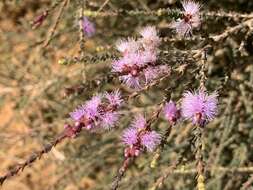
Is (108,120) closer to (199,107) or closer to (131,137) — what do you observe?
(131,137)

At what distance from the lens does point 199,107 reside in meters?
1.11

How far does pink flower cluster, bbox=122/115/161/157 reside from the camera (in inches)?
43.9

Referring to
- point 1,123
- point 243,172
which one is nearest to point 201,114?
point 243,172

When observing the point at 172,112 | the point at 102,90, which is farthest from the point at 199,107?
the point at 102,90

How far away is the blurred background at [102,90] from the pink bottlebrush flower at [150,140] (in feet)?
1.85

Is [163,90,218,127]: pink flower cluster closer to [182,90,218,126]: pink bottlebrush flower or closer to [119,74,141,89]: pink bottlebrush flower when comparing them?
[182,90,218,126]: pink bottlebrush flower

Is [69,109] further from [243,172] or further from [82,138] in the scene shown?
[243,172]

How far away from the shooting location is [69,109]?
94.0 inches

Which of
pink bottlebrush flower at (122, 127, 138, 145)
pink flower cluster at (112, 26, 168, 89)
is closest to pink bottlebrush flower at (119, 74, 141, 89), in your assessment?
pink flower cluster at (112, 26, 168, 89)

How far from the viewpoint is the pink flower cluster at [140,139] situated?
112 centimetres

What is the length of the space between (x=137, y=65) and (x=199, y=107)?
16cm

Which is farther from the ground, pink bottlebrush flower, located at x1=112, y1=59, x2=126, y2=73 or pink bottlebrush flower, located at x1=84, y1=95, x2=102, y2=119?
pink bottlebrush flower, located at x1=112, y1=59, x2=126, y2=73

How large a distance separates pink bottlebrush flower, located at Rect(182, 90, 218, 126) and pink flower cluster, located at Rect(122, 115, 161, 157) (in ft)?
0.27

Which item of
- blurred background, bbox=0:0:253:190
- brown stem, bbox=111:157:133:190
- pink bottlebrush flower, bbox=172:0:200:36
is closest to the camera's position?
brown stem, bbox=111:157:133:190
